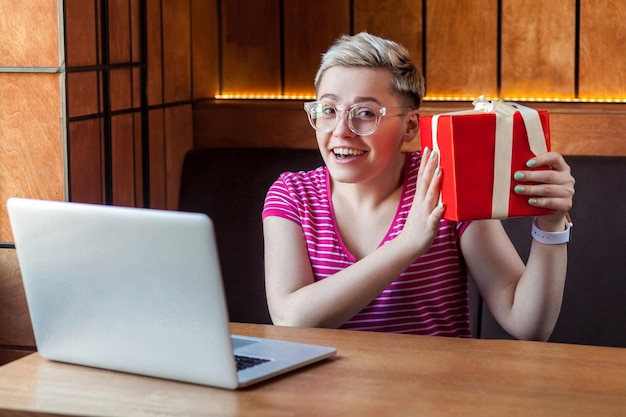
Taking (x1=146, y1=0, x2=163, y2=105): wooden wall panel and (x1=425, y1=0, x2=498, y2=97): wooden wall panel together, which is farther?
(x1=425, y1=0, x2=498, y2=97): wooden wall panel

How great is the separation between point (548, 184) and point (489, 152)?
0.11 meters

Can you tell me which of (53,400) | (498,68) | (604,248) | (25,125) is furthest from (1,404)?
(498,68)

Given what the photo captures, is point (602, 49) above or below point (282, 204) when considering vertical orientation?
above

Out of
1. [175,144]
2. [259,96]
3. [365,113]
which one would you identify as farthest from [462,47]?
[365,113]

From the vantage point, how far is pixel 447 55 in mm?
2938

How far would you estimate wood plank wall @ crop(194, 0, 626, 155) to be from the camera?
278cm

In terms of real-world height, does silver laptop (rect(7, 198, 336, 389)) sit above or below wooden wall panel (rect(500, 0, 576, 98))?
below

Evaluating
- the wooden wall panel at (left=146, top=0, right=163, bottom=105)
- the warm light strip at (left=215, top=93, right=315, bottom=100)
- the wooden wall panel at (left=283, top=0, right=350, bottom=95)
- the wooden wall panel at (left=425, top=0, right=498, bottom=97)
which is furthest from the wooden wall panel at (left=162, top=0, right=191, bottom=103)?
the wooden wall panel at (left=425, top=0, right=498, bottom=97)

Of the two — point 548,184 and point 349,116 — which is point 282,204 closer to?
point 349,116

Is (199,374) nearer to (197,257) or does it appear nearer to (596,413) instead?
(197,257)

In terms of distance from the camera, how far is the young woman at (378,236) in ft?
5.77

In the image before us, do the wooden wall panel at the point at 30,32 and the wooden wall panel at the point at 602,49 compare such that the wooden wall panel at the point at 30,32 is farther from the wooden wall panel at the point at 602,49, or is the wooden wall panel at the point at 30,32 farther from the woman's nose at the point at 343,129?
the wooden wall panel at the point at 602,49

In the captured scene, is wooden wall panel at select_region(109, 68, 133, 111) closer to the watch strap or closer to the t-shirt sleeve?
the t-shirt sleeve

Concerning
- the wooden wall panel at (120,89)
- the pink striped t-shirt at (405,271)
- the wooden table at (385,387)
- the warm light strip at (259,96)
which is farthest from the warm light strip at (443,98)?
the wooden table at (385,387)
